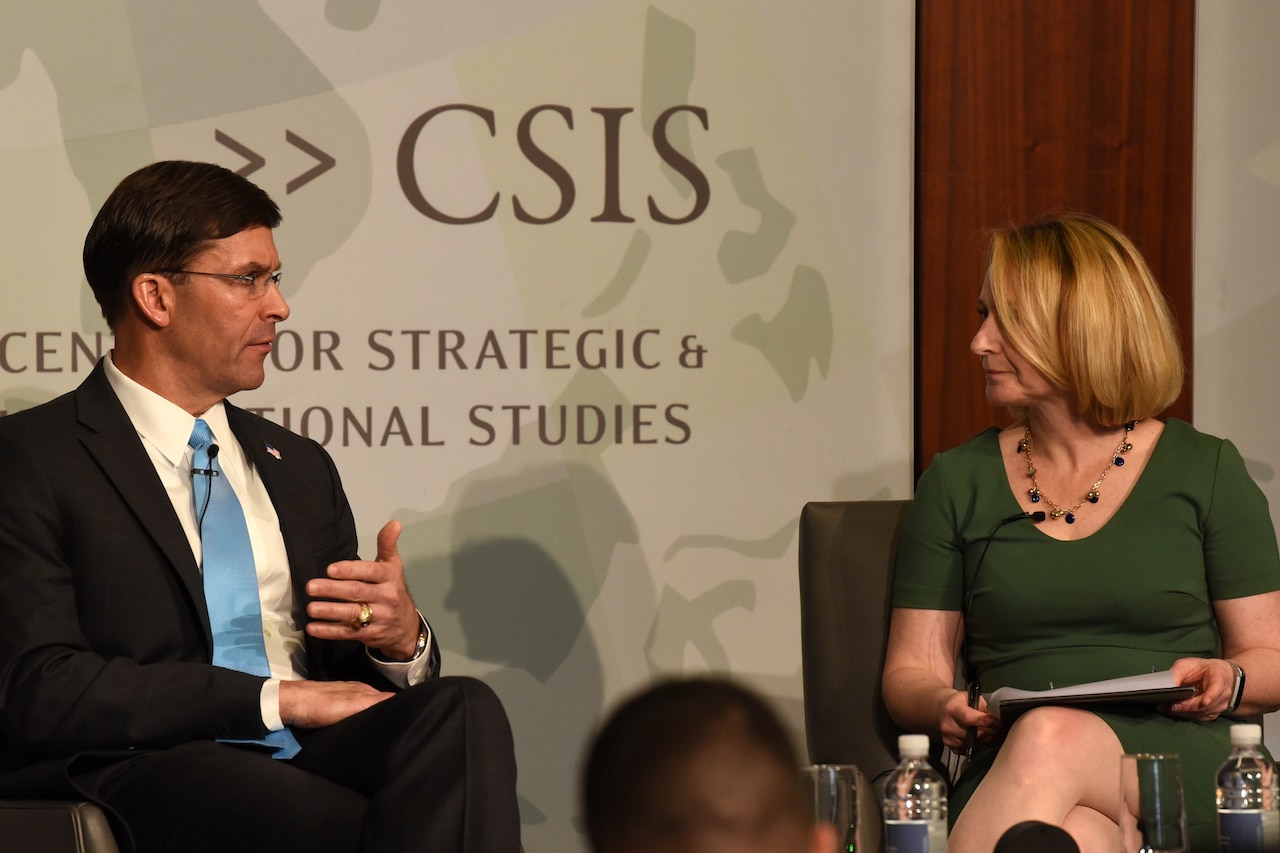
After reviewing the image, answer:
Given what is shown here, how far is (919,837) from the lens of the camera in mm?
1996

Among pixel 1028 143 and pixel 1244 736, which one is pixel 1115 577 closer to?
pixel 1244 736

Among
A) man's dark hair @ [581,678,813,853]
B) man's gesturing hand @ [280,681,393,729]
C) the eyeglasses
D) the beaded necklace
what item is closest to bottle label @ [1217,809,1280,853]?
the beaded necklace

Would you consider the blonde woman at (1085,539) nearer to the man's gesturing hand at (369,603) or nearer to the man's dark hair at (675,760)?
the man's gesturing hand at (369,603)

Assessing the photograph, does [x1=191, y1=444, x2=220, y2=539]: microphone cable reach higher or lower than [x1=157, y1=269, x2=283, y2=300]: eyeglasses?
lower

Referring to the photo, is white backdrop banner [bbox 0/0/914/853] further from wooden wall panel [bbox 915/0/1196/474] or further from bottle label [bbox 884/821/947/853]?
bottle label [bbox 884/821/947/853]

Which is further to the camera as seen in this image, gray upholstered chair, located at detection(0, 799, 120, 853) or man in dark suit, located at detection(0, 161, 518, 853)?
man in dark suit, located at detection(0, 161, 518, 853)

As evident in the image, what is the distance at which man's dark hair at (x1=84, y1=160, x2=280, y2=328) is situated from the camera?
8.66 feet

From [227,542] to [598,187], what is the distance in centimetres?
149

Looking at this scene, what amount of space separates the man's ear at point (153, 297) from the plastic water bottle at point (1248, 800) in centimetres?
186

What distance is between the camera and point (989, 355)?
2.83 metres

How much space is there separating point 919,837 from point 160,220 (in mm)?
1641

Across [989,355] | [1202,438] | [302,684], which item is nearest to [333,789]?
[302,684]

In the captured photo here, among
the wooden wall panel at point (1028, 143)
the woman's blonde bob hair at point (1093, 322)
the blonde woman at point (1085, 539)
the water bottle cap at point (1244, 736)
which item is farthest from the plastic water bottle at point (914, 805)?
the wooden wall panel at point (1028, 143)

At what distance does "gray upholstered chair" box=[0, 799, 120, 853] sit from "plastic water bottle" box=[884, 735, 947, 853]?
42.8 inches
